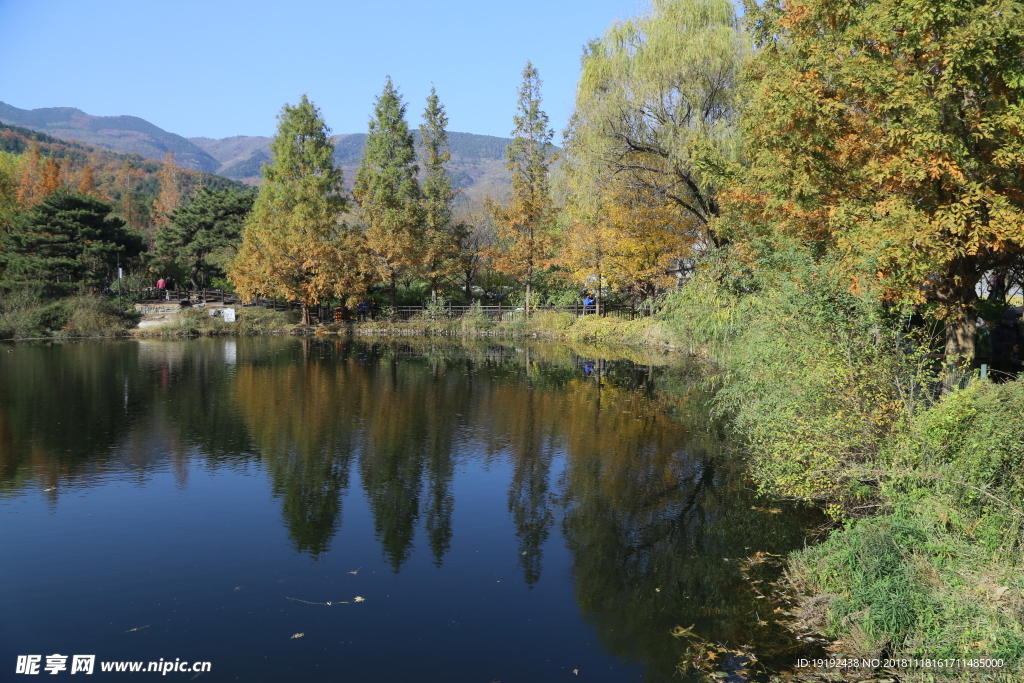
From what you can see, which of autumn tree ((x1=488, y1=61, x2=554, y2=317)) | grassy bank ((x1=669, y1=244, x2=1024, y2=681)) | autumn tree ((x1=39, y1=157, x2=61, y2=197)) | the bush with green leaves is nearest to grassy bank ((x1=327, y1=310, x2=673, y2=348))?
autumn tree ((x1=488, y1=61, x2=554, y2=317))

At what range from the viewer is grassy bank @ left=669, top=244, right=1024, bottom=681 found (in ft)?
22.6

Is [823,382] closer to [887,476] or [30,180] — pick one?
[887,476]

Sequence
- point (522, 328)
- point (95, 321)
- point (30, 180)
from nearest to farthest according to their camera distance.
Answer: point (95, 321) < point (522, 328) < point (30, 180)

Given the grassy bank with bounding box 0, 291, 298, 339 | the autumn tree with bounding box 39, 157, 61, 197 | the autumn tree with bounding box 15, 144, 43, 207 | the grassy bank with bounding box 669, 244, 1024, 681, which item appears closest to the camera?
the grassy bank with bounding box 669, 244, 1024, 681

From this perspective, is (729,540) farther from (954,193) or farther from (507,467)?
(954,193)

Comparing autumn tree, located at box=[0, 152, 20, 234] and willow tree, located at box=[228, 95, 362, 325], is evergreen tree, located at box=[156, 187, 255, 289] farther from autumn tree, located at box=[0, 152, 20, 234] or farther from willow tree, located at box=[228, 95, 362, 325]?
autumn tree, located at box=[0, 152, 20, 234]

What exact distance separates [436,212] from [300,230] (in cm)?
861

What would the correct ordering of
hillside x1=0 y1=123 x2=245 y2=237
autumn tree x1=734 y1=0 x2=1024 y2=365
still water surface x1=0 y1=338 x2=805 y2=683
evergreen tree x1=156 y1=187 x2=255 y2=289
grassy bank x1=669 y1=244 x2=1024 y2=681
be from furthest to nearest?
hillside x1=0 y1=123 x2=245 y2=237 < evergreen tree x1=156 y1=187 x2=255 y2=289 < autumn tree x1=734 y1=0 x2=1024 y2=365 < still water surface x1=0 y1=338 x2=805 y2=683 < grassy bank x1=669 y1=244 x2=1024 y2=681

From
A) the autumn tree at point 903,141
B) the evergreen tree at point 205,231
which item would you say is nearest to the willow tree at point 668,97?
the autumn tree at point 903,141

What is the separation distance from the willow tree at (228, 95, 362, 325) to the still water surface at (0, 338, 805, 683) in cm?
2186

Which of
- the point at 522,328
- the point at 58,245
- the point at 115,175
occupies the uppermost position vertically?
the point at 115,175

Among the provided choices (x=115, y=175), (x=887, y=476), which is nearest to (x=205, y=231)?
(x=887, y=476)

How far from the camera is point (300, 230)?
43.1 metres

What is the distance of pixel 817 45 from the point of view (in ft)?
42.9
